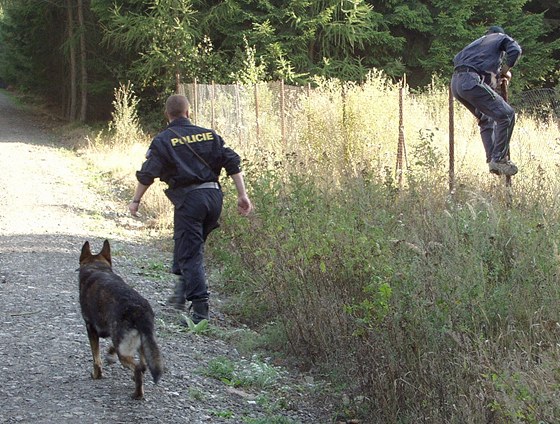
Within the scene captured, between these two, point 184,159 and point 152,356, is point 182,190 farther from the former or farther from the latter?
point 152,356

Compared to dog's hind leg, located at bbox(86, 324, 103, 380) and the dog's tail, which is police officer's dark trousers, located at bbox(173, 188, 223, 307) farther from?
the dog's tail

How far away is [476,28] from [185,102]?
23.5 meters

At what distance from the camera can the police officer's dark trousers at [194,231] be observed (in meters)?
8.15

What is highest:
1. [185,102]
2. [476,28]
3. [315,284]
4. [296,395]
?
Answer: [476,28]

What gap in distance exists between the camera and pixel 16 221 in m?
14.2

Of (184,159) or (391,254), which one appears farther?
(184,159)

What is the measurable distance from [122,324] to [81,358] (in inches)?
45.6

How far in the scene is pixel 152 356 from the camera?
582 cm

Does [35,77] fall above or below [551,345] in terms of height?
above

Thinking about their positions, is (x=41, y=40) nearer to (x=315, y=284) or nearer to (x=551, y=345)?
(x=315, y=284)

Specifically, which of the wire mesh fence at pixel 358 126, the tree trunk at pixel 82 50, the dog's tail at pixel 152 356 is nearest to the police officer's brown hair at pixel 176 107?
the dog's tail at pixel 152 356

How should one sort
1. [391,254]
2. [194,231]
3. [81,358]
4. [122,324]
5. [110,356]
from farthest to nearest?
[194,231] < [391,254] < [81,358] < [110,356] < [122,324]

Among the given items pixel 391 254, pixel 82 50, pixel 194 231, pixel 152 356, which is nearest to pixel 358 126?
pixel 194 231

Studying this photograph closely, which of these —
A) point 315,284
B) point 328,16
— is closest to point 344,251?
point 315,284
